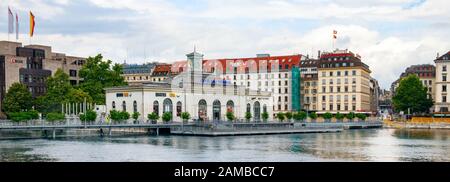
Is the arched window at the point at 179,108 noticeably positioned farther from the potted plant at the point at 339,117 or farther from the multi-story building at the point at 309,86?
the multi-story building at the point at 309,86

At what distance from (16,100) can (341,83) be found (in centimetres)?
6124

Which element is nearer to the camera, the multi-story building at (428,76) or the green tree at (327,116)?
the green tree at (327,116)

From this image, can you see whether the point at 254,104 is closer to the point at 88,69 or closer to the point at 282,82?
the point at 282,82

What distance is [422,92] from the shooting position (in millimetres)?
110625

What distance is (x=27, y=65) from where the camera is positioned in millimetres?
99250

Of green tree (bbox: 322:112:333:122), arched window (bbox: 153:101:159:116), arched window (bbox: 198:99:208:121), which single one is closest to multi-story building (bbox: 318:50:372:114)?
green tree (bbox: 322:112:333:122)

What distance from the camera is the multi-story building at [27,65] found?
94562 millimetres

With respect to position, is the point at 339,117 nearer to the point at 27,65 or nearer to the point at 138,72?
the point at 27,65

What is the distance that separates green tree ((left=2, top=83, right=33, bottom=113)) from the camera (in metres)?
85.4

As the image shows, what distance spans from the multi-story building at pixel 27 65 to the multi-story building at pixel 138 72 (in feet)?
104

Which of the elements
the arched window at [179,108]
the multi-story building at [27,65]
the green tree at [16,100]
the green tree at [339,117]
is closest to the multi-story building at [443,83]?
the green tree at [339,117]

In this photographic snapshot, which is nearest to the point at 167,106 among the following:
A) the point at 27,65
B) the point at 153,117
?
the point at 153,117
